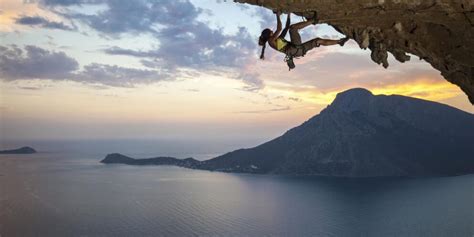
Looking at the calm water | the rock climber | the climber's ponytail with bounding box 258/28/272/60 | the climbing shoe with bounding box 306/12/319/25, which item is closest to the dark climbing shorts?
the rock climber

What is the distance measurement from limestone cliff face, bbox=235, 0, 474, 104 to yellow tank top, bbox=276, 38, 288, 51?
614 millimetres

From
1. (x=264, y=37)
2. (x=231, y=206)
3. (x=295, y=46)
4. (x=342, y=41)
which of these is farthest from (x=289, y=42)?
(x=231, y=206)

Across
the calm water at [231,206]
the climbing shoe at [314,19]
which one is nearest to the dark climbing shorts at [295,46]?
the climbing shoe at [314,19]

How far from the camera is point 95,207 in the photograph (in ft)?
297

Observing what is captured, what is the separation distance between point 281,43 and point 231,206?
3752 inches

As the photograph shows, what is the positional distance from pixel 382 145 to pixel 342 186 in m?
65.0

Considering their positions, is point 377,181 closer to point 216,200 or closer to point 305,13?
point 216,200

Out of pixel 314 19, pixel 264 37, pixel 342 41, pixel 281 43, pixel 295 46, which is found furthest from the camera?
pixel 342 41

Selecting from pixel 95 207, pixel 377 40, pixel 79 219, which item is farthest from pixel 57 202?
pixel 377 40

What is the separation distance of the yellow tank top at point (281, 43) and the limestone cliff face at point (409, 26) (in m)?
0.61

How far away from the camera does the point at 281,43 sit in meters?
7.67

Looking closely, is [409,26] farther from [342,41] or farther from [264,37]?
[264,37]

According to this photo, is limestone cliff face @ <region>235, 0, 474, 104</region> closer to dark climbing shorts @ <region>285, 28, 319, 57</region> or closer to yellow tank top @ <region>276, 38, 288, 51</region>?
dark climbing shorts @ <region>285, 28, 319, 57</region>

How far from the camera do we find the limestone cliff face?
6617 mm
